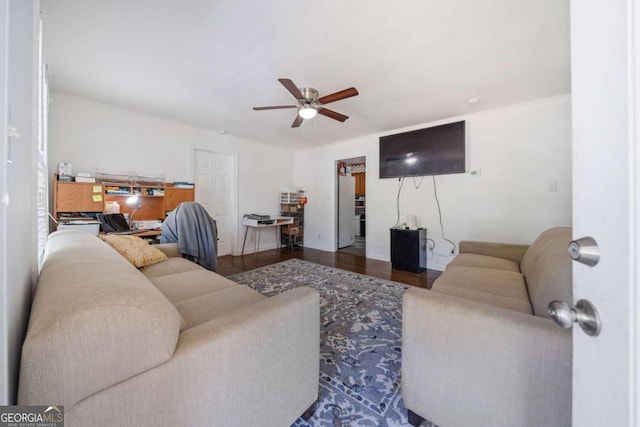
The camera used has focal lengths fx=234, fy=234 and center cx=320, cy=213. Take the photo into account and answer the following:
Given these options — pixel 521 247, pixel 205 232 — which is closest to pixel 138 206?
pixel 205 232

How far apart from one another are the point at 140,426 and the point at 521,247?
3.07m

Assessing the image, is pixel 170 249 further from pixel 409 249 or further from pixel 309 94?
pixel 409 249

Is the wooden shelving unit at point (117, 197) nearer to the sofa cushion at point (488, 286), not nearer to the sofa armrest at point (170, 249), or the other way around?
the sofa armrest at point (170, 249)

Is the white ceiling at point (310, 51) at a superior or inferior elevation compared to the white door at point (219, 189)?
superior

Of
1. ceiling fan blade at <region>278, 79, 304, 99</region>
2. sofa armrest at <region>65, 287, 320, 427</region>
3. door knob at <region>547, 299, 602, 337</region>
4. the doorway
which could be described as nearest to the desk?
the doorway

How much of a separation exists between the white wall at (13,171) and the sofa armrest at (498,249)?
10.2ft

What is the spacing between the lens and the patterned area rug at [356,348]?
1.19 meters

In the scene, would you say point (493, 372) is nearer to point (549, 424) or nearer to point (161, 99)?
point (549, 424)

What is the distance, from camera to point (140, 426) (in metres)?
0.62

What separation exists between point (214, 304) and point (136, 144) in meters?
3.27

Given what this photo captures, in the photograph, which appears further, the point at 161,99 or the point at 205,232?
the point at 161,99

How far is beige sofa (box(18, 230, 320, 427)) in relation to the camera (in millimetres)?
540

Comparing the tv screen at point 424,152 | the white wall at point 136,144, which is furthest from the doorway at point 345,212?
the white wall at point 136,144

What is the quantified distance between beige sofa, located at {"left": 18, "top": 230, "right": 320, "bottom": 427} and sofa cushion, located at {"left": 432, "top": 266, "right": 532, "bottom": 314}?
3.47 feet
